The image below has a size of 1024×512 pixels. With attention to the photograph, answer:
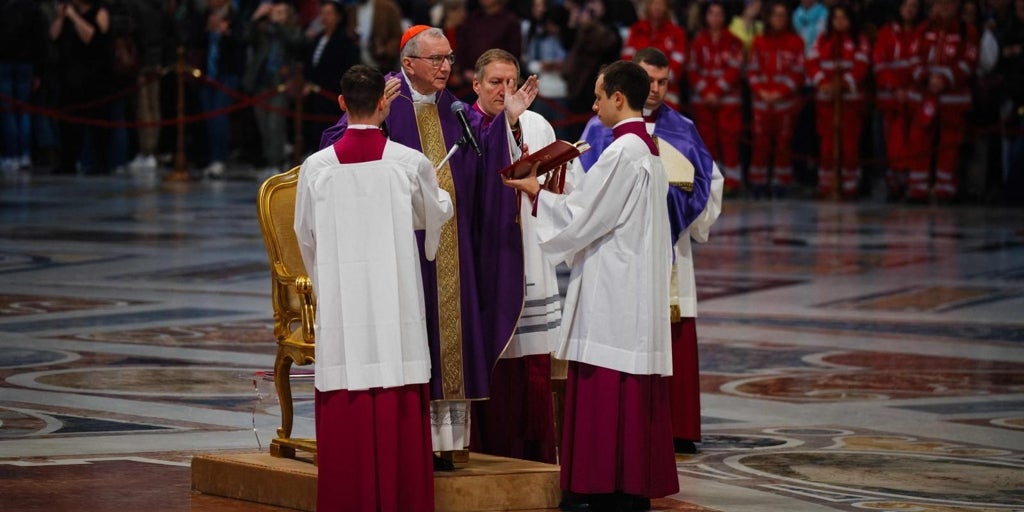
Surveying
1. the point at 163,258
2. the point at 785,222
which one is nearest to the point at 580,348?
the point at 163,258

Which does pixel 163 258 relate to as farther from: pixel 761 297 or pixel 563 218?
pixel 563 218

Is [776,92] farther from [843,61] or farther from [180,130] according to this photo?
[180,130]

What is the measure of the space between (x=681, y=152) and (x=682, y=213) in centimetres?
32

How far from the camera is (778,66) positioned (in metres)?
20.8

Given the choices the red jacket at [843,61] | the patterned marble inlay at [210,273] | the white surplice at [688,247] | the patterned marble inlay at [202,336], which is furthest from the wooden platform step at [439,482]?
the red jacket at [843,61]

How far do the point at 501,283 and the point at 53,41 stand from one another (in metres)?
16.9

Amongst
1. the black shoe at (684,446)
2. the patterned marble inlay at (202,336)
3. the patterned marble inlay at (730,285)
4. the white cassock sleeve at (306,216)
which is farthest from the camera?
the patterned marble inlay at (730,285)

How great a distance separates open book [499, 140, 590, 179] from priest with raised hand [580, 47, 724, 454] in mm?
1388

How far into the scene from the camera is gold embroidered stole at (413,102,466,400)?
734 cm

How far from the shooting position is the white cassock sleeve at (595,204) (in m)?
7.10

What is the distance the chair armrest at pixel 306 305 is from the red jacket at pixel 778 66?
44.5 feet

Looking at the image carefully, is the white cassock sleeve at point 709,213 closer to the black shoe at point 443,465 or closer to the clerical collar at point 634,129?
the clerical collar at point 634,129

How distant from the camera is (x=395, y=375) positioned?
6.61 meters

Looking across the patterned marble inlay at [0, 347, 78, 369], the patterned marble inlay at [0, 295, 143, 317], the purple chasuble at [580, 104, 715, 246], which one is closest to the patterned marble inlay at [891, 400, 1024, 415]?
the purple chasuble at [580, 104, 715, 246]
